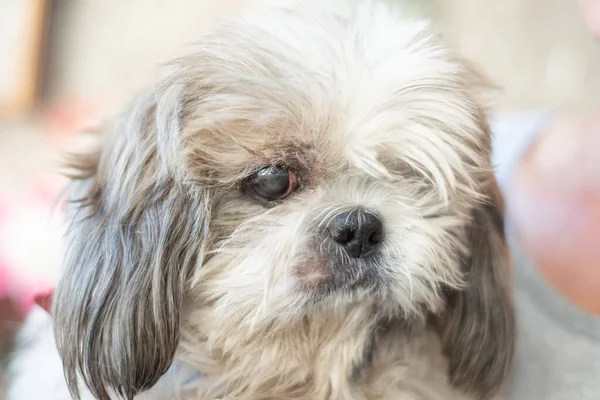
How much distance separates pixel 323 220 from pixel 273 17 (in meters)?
0.27

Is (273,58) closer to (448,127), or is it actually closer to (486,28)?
(448,127)

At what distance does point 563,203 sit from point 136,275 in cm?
77

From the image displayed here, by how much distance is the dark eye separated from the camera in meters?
0.67

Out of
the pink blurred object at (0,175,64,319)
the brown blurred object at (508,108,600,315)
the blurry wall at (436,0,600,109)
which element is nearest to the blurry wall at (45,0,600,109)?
the blurry wall at (436,0,600,109)

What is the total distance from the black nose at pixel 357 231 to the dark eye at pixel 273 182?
0.07m

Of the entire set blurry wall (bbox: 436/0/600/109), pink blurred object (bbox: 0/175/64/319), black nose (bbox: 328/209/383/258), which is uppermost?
blurry wall (bbox: 436/0/600/109)

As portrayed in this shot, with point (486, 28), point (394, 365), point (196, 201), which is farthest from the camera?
point (486, 28)

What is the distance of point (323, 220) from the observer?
2.20 feet

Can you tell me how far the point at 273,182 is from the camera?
2.23ft

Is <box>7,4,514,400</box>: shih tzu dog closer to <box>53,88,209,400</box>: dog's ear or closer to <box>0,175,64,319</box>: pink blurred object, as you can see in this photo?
<box>53,88,209,400</box>: dog's ear

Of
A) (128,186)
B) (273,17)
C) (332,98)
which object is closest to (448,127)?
(332,98)

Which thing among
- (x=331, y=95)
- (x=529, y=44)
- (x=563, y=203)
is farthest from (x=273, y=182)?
(x=529, y=44)

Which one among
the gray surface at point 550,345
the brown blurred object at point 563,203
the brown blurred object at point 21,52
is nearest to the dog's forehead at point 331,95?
the gray surface at point 550,345

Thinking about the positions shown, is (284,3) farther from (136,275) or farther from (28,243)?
(28,243)
